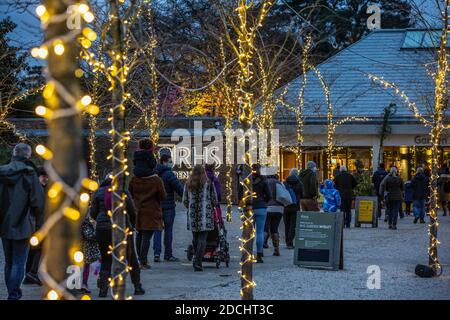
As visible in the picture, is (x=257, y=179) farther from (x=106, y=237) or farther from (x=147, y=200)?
(x=106, y=237)

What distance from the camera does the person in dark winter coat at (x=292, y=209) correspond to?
59.7 feet

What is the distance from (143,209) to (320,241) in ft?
9.86

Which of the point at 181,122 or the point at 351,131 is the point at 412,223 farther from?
the point at 181,122

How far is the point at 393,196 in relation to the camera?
2469 cm

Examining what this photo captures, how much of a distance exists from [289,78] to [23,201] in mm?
29211

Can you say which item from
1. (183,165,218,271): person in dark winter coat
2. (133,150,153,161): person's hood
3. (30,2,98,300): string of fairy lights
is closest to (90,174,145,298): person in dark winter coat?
(133,150,153,161): person's hood

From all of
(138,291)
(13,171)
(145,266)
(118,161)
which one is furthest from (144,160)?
(118,161)

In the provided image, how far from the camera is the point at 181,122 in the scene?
3812 cm

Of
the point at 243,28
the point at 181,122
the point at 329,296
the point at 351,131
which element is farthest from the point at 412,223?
the point at 243,28

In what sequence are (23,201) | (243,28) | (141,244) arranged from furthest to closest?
(141,244) < (23,201) < (243,28)

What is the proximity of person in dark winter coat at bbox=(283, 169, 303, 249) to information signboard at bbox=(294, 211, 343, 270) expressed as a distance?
3.43 m

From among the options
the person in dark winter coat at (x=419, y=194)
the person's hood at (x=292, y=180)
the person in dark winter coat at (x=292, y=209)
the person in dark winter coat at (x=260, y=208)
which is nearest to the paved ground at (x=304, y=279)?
the person in dark winter coat at (x=260, y=208)
